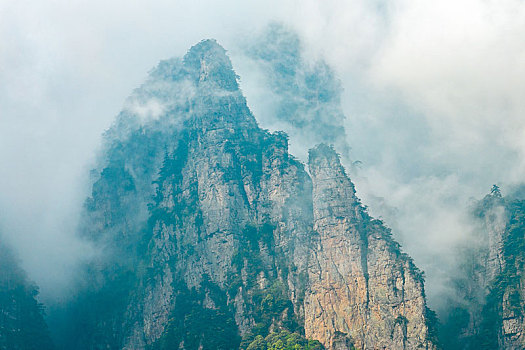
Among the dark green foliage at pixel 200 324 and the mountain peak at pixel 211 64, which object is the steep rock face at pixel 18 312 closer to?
the dark green foliage at pixel 200 324

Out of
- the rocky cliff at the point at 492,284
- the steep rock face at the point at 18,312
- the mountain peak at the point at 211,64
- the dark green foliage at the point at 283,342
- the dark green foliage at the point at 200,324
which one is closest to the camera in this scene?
the dark green foliage at the point at 283,342

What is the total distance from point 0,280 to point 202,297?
37.9m

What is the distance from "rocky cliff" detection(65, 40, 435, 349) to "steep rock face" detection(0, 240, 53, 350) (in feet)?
30.7

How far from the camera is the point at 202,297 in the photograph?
448 ft

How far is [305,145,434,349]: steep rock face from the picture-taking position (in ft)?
385

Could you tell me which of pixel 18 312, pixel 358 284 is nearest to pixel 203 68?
pixel 18 312

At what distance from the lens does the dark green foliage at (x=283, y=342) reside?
119 meters

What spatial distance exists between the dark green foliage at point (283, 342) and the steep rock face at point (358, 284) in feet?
7.91

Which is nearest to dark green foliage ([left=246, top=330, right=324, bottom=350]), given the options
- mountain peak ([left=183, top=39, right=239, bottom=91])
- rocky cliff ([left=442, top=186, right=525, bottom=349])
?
rocky cliff ([left=442, top=186, right=525, bottom=349])

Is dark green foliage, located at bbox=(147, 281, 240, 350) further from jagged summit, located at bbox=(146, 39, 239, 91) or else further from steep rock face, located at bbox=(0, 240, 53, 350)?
jagged summit, located at bbox=(146, 39, 239, 91)

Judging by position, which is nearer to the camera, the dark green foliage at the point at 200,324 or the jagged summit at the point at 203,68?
the dark green foliage at the point at 200,324

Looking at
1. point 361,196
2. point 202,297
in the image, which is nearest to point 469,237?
point 361,196

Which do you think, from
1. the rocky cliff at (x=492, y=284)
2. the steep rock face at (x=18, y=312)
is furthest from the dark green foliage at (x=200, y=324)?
the rocky cliff at (x=492, y=284)

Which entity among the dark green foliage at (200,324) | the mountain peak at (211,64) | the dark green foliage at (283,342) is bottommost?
the dark green foliage at (283,342)
